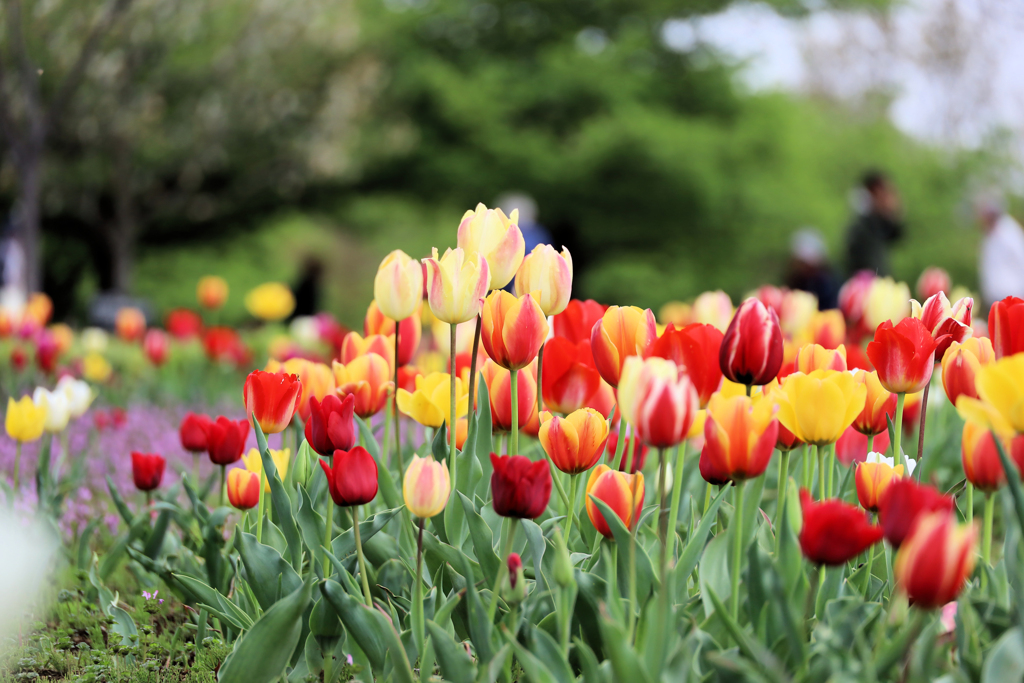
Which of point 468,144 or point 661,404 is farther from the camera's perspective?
point 468,144

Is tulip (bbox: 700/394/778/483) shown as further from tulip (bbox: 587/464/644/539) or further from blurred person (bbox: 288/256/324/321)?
blurred person (bbox: 288/256/324/321)

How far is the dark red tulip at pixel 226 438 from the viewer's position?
1.88 meters

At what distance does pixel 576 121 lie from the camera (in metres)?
→ 14.0

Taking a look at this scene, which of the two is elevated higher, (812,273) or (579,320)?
(579,320)

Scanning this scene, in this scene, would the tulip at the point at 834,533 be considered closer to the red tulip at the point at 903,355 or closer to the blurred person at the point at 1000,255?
the red tulip at the point at 903,355

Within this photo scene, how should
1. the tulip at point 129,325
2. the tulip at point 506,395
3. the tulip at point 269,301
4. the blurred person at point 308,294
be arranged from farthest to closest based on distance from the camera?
the blurred person at point 308,294 → the tulip at point 269,301 → the tulip at point 129,325 → the tulip at point 506,395

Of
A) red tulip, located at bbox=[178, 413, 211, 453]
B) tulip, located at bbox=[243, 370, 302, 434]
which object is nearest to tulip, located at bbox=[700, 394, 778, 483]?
tulip, located at bbox=[243, 370, 302, 434]

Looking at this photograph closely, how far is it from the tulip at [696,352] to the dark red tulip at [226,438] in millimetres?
977

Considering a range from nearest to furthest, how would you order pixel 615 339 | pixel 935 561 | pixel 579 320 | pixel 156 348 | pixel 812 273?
pixel 935 561
pixel 615 339
pixel 579 320
pixel 156 348
pixel 812 273

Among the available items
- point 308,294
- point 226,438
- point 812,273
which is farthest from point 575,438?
point 308,294

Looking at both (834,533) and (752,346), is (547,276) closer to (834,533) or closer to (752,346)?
(752,346)

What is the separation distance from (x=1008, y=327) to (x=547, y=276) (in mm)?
765

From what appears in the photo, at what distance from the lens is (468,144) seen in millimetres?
14172

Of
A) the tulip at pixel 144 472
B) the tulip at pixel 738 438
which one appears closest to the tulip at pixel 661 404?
the tulip at pixel 738 438
